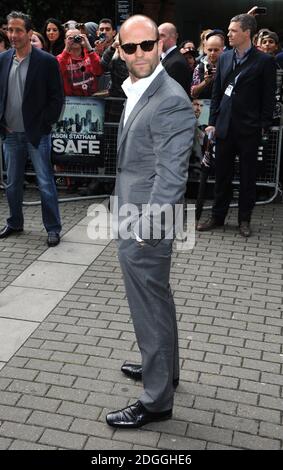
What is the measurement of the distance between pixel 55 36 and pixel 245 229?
4.43 m

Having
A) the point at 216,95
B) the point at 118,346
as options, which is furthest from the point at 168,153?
the point at 216,95

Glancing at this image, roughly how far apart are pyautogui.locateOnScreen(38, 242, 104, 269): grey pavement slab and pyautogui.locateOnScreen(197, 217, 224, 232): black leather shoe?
1234mm

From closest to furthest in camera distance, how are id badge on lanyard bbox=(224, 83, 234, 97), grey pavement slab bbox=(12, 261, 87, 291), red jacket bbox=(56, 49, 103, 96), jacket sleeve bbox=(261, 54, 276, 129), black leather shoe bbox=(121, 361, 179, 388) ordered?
black leather shoe bbox=(121, 361, 179, 388)
grey pavement slab bbox=(12, 261, 87, 291)
jacket sleeve bbox=(261, 54, 276, 129)
id badge on lanyard bbox=(224, 83, 234, 97)
red jacket bbox=(56, 49, 103, 96)

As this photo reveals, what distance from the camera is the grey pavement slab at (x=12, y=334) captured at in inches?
165

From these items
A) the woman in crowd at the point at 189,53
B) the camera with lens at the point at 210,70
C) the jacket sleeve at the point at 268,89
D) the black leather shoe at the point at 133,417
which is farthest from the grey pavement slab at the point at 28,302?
the woman in crowd at the point at 189,53

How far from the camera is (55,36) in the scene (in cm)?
904

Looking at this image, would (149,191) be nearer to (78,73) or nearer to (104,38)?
(78,73)

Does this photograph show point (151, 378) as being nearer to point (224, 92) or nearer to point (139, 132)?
point (139, 132)

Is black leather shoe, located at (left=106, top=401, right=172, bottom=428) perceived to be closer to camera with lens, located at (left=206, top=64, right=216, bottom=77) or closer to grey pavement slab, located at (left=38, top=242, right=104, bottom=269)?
grey pavement slab, located at (left=38, top=242, right=104, bottom=269)

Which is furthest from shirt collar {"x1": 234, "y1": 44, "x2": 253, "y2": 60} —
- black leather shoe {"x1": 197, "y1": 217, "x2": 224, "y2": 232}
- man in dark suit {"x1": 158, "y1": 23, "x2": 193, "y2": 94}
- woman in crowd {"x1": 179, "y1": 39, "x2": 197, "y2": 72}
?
woman in crowd {"x1": 179, "y1": 39, "x2": 197, "y2": 72}

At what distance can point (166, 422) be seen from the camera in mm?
3449

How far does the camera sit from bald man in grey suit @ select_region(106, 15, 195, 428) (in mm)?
2934

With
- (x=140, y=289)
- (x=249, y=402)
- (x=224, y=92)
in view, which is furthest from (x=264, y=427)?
(x=224, y=92)

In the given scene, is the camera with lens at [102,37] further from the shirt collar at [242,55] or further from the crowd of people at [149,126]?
the shirt collar at [242,55]
